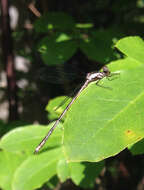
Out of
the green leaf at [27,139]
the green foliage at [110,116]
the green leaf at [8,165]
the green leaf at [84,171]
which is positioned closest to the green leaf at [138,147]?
the green foliage at [110,116]

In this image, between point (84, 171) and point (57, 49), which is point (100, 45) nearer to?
point (57, 49)

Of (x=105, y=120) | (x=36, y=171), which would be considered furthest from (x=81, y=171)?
(x=105, y=120)

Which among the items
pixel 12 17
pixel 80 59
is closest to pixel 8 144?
pixel 80 59

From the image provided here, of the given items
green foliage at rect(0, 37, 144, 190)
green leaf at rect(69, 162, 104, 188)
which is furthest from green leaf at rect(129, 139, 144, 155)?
green leaf at rect(69, 162, 104, 188)

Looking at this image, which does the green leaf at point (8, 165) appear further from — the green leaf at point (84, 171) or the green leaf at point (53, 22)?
the green leaf at point (53, 22)

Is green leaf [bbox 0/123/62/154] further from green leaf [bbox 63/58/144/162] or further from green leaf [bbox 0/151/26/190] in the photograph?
green leaf [bbox 63/58/144/162]
